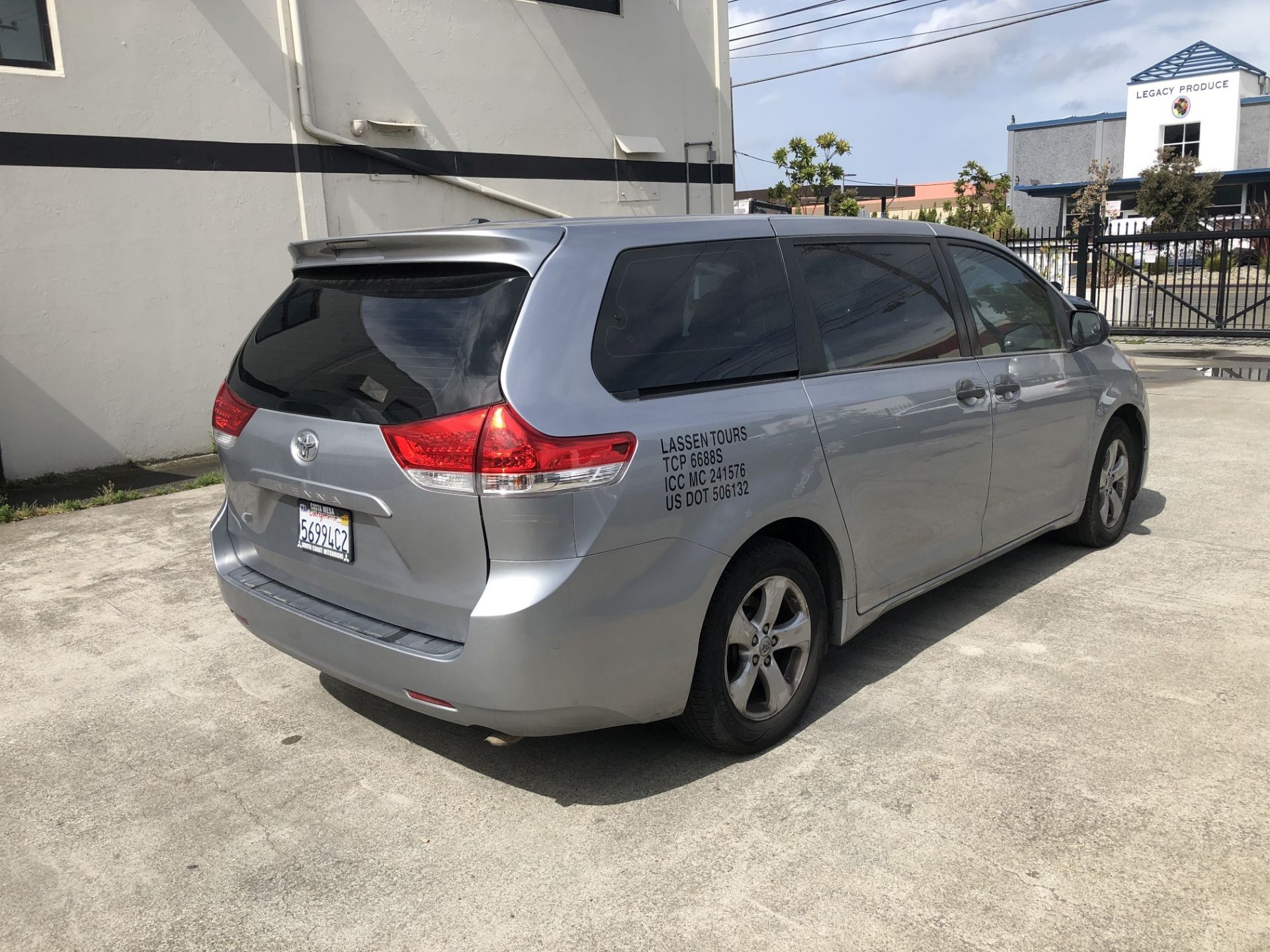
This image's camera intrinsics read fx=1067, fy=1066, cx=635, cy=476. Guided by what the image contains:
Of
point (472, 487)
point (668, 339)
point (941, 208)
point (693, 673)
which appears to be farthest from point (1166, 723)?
point (941, 208)

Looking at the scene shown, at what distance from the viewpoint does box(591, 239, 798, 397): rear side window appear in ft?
10.6

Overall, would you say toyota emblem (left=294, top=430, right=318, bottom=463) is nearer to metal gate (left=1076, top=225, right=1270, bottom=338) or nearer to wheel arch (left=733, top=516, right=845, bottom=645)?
wheel arch (left=733, top=516, right=845, bottom=645)

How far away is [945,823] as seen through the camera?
318 centimetres

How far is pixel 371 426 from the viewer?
10.4 ft

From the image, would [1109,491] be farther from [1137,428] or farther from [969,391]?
[969,391]

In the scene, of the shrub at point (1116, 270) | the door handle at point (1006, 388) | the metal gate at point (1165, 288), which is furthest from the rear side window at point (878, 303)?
the shrub at point (1116, 270)

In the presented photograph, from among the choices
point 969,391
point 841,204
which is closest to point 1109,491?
point 969,391

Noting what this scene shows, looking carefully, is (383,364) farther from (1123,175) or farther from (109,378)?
(1123,175)

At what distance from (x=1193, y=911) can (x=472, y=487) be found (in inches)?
Result: 86.4

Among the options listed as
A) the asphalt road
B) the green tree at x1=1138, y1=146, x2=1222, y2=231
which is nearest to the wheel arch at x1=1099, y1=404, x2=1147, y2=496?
the asphalt road

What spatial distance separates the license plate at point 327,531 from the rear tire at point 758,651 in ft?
3.81

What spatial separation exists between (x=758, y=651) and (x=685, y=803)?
557mm

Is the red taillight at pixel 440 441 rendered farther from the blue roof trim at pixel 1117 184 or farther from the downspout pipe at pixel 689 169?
the blue roof trim at pixel 1117 184

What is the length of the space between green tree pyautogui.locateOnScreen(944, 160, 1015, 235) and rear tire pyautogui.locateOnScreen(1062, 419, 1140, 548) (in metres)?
42.3
